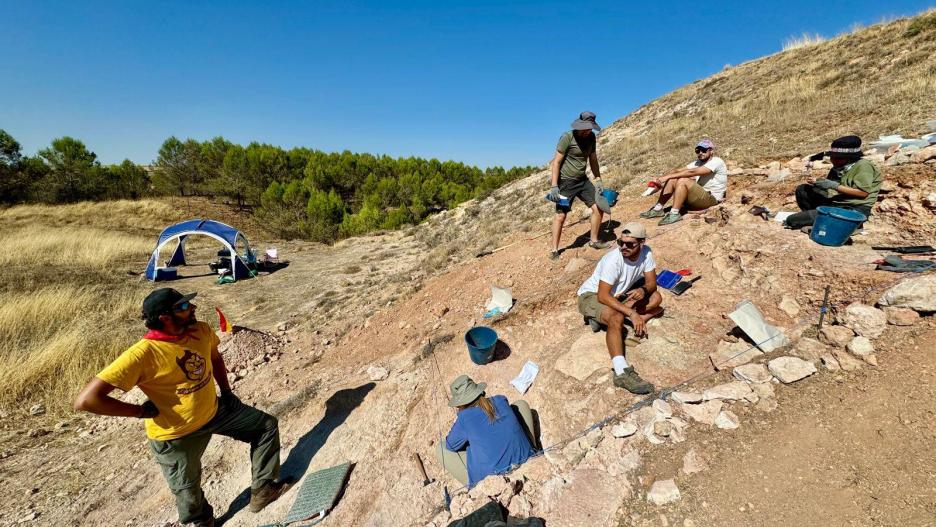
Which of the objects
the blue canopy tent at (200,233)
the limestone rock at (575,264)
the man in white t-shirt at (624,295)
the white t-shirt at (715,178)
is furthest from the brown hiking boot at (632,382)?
the blue canopy tent at (200,233)

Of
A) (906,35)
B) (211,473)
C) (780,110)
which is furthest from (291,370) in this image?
(906,35)

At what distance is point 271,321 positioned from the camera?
961 centimetres

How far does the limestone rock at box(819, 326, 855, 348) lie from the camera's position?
296 cm

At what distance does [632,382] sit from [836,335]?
64.3 inches

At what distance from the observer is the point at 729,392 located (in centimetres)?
291

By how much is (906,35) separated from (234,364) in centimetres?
2227

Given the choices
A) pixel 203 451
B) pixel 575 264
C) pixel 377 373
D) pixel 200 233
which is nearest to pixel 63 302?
pixel 200 233

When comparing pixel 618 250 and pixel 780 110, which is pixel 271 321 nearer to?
pixel 618 250

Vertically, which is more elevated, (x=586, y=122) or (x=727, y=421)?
(x=586, y=122)

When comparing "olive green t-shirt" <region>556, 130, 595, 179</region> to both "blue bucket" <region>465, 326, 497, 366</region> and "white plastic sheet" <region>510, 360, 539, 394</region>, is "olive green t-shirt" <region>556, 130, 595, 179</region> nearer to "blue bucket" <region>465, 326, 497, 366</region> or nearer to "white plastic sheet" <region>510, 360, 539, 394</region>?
"blue bucket" <region>465, 326, 497, 366</region>

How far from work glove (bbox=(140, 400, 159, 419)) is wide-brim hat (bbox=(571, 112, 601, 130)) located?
17.7 feet

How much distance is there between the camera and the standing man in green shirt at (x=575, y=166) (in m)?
5.12

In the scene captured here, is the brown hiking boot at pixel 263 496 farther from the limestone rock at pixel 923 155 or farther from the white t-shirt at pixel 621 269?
the limestone rock at pixel 923 155

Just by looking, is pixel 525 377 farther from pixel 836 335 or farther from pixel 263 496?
pixel 263 496
